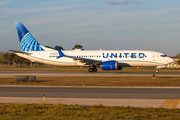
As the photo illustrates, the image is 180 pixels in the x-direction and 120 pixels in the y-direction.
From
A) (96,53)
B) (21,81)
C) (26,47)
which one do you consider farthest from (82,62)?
(21,81)

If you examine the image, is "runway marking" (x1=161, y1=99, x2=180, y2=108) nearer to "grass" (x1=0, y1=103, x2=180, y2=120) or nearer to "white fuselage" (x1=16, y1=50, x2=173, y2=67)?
"grass" (x1=0, y1=103, x2=180, y2=120)

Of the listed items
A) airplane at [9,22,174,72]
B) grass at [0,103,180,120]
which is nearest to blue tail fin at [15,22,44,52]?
airplane at [9,22,174,72]

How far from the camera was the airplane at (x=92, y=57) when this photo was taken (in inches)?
1758

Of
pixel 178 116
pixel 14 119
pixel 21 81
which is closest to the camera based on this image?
pixel 14 119

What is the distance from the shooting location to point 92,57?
4728 centimetres

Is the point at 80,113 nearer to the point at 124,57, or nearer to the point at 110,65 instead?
the point at 110,65

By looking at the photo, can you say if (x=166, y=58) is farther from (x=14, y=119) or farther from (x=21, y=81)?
(x=14, y=119)

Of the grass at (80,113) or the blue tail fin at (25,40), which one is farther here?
the blue tail fin at (25,40)

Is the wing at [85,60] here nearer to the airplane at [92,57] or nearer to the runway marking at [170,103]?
the airplane at [92,57]

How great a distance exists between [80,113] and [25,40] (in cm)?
4257

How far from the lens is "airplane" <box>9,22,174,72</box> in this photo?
44644mm

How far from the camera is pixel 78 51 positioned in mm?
49312

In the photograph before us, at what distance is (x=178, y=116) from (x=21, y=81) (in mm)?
Answer: 22292

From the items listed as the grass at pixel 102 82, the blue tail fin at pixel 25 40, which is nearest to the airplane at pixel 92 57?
the blue tail fin at pixel 25 40
